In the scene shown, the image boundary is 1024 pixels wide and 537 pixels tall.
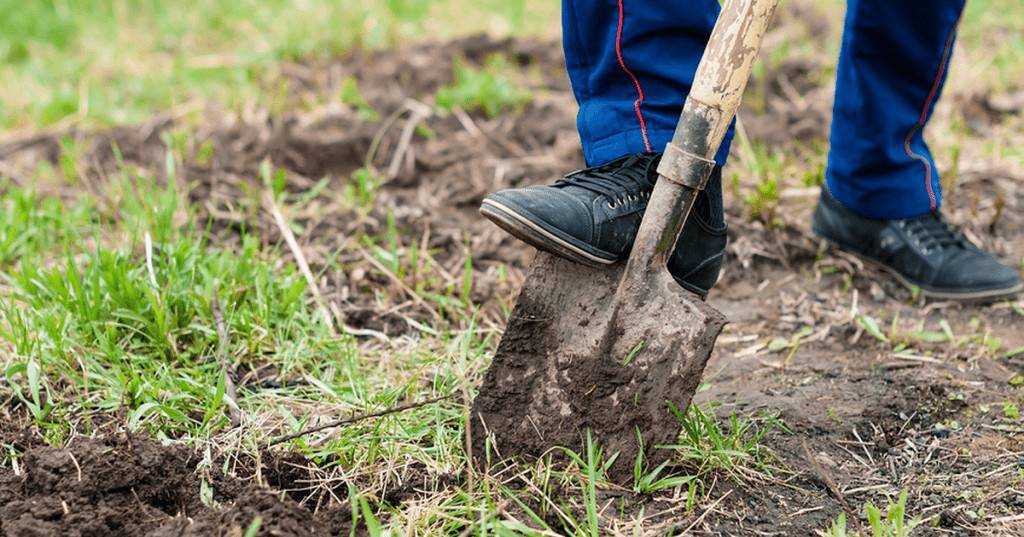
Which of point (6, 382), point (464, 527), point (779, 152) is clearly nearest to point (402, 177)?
point (779, 152)

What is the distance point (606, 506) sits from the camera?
1.73m

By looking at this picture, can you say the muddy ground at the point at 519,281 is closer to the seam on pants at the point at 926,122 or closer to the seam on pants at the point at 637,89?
the seam on pants at the point at 926,122

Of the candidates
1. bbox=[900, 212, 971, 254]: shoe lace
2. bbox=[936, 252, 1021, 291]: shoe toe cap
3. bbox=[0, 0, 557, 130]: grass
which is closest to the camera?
bbox=[936, 252, 1021, 291]: shoe toe cap

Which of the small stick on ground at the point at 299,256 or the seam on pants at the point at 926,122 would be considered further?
the seam on pants at the point at 926,122

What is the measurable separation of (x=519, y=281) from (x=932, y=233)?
1248mm

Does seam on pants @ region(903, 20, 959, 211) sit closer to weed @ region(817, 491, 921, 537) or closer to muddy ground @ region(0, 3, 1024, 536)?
muddy ground @ region(0, 3, 1024, 536)

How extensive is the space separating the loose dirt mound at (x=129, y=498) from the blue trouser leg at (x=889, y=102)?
1.87 meters

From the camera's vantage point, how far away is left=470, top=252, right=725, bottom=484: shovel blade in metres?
1.82

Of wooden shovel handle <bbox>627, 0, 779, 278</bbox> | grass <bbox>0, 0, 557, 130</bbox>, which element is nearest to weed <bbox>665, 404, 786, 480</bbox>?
wooden shovel handle <bbox>627, 0, 779, 278</bbox>

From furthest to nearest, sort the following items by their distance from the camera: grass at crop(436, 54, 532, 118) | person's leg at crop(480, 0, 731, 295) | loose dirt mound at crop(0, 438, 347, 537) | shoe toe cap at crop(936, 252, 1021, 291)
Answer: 1. grass at crop(436, 54, 532, 118)
2. shoe toe cap at crop(936, 252, 1021, 291)
3. person's leg at crop(480, 0, 731, 295)
4. loose dirt mound at crop(0, 438, 347, 537)

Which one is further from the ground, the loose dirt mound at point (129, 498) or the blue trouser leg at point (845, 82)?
the blue trouser leg at point (845, 82)

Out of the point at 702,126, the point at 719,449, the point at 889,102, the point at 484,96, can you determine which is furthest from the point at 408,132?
the point at 719,449

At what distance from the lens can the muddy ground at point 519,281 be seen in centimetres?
174

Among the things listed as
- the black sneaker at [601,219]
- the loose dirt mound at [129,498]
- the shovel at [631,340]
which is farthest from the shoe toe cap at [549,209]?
the loose dirt mound at [129,498]
